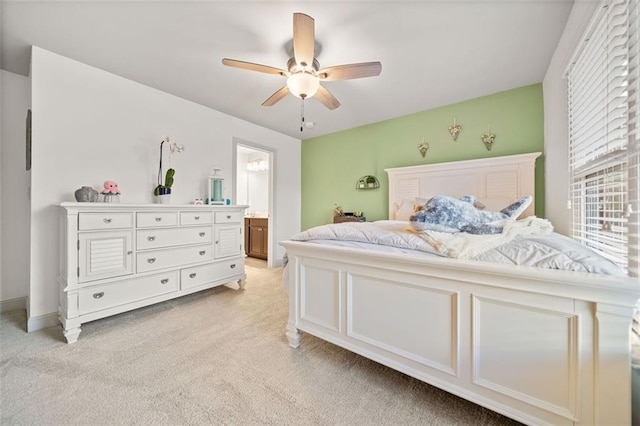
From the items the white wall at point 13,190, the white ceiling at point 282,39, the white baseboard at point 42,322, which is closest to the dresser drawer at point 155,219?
the white baseboard at point 42,322

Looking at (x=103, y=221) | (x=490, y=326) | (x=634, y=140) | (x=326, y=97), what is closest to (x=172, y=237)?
(x=103, y=221)

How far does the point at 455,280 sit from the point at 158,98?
347 centimetres

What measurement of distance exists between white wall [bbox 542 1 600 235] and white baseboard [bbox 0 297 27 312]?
5086mm

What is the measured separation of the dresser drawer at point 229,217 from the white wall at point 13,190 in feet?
5.87

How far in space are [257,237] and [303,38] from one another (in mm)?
3952

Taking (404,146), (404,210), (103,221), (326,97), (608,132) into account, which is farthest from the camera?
(404,146)

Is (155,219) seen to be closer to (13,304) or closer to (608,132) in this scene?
(13,304)

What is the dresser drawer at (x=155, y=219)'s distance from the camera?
89.7 inches

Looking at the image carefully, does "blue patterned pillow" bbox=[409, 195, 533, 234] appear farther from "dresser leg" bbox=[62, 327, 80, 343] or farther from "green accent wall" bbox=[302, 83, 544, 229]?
"dresser leg" bbox=[62, 327, 80, 343]

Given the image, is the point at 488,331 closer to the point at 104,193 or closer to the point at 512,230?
the point at 512,230

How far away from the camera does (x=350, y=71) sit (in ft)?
6.24

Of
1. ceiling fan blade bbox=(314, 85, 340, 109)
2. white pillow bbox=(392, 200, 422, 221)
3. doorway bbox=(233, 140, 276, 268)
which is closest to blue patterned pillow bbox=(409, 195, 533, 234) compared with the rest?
ceiling fan blade bbox=(314, 85, 340, 109)

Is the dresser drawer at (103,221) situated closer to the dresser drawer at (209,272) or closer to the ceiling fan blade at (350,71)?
the dresser drawer at (209,272)

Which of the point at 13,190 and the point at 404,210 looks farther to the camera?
the point at 404,210
